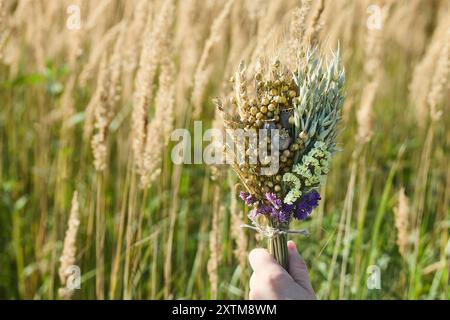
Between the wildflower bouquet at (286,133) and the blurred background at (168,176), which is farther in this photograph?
the blurred background at (168,176)

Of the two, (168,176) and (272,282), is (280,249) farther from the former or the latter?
(168,176)

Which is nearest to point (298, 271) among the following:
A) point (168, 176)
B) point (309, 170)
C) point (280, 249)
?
point (280, 249)

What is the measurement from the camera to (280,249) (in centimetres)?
111

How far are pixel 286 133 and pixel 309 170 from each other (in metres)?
0.07

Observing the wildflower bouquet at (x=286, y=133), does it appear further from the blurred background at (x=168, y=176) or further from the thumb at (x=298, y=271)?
the blurred background at (x=168, y=176)

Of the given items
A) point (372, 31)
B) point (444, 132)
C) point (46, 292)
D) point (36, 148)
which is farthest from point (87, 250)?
point (444, 132)

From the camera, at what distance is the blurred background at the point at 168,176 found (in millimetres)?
1817

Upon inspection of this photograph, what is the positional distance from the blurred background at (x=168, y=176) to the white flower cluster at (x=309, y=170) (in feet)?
1.63

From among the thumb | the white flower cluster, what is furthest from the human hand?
the white flower cluster

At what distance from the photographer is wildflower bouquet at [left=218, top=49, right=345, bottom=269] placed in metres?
→ 1.04

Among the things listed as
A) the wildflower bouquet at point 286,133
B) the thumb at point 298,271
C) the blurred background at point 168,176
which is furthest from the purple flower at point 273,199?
the blurred background at point 168,176
